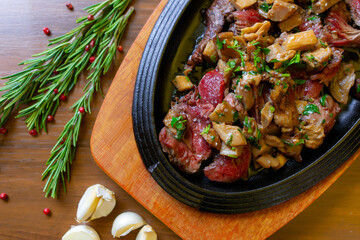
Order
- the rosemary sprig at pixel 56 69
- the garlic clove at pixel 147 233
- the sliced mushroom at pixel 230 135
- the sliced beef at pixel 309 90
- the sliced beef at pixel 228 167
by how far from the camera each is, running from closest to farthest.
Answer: the sliced mushroom at pixel 230 135, the sliced beef at pixel 228 167, the sliced beef at pixel 309 90, the garlic clove at pixel 147 233, the rosemary sprig at pixel 56 69

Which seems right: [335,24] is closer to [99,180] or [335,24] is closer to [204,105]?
[204,105]

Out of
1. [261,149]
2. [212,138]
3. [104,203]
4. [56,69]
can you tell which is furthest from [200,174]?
[56,69]

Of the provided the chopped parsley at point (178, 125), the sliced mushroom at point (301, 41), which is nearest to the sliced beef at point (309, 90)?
the sliced mushroom at point (301, 41)

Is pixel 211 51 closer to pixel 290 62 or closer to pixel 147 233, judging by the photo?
pixel 290 62

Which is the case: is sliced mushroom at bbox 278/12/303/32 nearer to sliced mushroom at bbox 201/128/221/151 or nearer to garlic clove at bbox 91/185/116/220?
sliced mushroom at bbox 201/128/221/151

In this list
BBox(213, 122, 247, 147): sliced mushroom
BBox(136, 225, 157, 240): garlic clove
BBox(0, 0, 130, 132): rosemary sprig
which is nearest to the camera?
BBox(213, 122, 247, 147): sliced mushroom

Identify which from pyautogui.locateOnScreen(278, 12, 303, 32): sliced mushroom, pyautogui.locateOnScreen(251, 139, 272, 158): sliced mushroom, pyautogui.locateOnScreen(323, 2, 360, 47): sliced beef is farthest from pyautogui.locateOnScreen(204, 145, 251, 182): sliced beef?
pyautogui.locateOnScreen(323, 2, 360, 47): sliced beef

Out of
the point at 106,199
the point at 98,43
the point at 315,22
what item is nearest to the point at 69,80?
the point at 98,43

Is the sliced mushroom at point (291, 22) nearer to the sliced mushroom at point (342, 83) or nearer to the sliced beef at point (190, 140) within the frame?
the sliced mushroom at point (342, 83)
